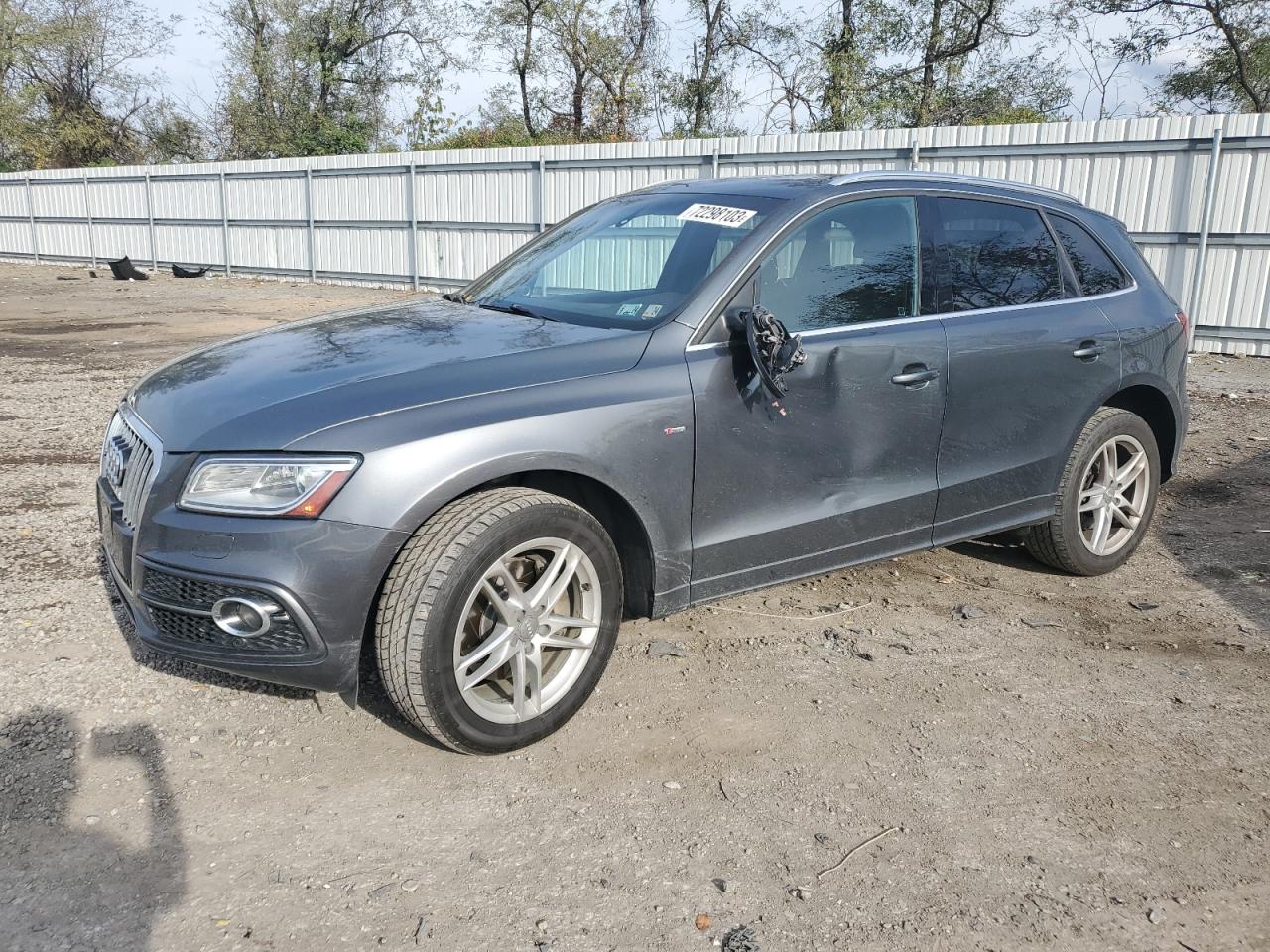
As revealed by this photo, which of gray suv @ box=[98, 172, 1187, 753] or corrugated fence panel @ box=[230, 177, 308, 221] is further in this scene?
corrugated fence panel @ box=[230, 177, 308, 221]

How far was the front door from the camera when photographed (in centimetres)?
350

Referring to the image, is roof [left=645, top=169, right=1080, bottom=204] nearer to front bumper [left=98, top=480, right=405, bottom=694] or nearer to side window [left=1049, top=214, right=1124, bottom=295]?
side window [left=1049, top=214, right=1124, bottom=295]

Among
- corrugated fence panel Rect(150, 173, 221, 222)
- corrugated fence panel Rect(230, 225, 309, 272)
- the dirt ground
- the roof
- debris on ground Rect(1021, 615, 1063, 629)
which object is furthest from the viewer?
corrugated fence panel Rect(150, 173, 221, 222)

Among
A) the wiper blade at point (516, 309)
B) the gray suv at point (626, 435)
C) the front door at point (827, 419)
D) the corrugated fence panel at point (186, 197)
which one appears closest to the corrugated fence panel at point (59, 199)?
the corrugated fence panel at point (186, 197)

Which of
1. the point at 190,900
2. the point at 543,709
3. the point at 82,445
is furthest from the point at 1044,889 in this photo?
the point at 82,445

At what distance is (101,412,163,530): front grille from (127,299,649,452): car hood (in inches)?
2.5

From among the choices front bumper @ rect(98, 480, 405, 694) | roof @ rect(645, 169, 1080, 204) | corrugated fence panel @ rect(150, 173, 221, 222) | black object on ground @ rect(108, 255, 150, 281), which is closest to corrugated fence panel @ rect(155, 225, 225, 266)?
corrugated fence panel @ rect(150, 173, 221, 222)

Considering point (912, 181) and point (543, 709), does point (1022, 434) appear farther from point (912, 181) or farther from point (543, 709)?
point (543, 709)

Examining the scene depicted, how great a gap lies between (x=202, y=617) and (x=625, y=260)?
2121 millimetres

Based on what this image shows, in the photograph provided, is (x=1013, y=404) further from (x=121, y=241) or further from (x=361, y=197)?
(x=121, y=241)

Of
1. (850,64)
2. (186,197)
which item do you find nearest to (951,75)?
(850,64)

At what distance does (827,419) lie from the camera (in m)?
3.72

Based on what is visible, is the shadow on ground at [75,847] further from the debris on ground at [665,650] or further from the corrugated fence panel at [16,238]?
the corrugated fence panel at [16,238]

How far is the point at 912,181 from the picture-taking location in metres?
4.18
